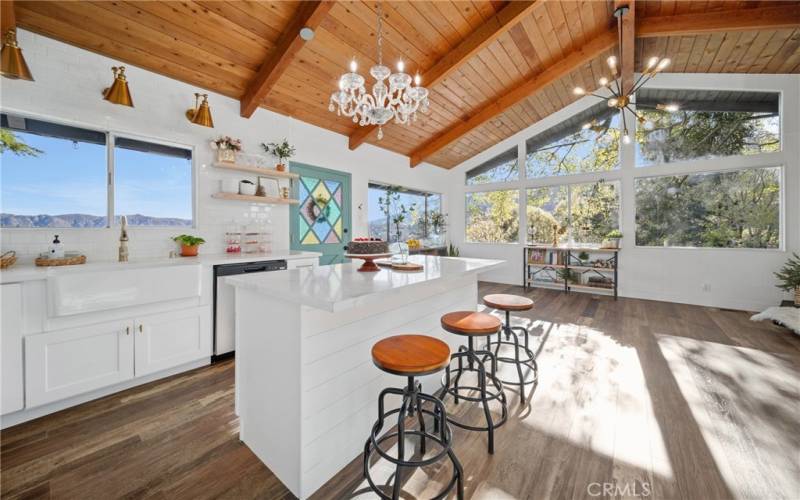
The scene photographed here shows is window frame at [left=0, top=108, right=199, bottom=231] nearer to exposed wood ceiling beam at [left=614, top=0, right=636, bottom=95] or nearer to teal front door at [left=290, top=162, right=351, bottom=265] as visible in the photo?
teal front door at [left=290, top=162, right=351, bottom=265]

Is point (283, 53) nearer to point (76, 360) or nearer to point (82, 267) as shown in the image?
point (82, 267)

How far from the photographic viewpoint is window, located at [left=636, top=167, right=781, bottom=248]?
4.35 metres

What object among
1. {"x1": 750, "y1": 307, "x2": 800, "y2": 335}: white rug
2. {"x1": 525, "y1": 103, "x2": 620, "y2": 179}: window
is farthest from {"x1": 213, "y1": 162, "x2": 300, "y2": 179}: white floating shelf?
{"x1": 750, "y1": 307, "x2": 800, "y2": 335}: white rug

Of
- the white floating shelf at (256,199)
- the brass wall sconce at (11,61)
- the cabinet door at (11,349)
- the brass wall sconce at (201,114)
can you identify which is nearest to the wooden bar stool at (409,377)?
the cabinet door at (11,349)

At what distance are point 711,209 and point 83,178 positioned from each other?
773 centimetres

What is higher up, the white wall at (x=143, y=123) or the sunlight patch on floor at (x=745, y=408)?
the white wall at (x=143, y=123)

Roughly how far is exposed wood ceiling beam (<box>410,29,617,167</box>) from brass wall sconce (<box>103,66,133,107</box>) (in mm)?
4390

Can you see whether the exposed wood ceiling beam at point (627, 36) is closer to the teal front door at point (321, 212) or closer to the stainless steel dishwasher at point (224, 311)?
the teal front door at point (321, 212)

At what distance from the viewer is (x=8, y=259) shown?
2027 mm

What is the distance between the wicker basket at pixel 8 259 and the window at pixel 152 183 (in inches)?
28.0

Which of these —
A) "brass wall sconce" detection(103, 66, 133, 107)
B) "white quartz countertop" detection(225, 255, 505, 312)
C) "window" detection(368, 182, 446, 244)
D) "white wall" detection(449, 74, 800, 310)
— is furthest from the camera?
"window" detection(368, 182, 446, 244)

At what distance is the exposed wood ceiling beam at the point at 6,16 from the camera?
6.34 feet

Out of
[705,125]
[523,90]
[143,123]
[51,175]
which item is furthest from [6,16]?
[705,125]

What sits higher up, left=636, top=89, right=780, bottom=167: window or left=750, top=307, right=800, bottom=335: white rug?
left=636, top=89, right=780, bottom=167: window
